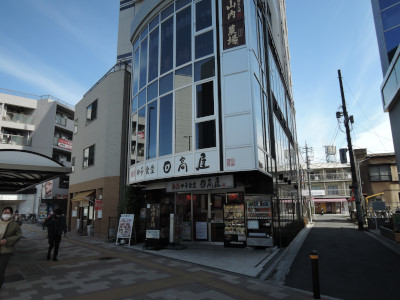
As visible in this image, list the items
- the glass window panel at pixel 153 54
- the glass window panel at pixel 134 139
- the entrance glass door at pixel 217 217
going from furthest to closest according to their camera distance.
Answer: the glass window panel at pixel 134 139, the glass window panel at pixel 153 54, the entrance glass door at pixel 217 217

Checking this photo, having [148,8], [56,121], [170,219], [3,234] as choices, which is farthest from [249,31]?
[56,121]

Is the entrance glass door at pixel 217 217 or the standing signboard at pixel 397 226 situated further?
the entrance glass door at pixel 217 217

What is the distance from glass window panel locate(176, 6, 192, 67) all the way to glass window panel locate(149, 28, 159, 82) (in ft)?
5.67

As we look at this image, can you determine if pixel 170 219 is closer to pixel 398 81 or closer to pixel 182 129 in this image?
pixel 182 129

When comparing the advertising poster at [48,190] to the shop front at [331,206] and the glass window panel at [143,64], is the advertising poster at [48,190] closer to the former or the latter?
the glass window panel at [143,64]

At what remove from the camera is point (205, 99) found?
11828 millimetres

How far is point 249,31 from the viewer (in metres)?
11.6

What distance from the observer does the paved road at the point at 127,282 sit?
595 cm

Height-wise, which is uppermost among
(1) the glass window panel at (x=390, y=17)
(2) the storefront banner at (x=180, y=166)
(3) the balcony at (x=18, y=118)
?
(3) the balcony at (x=18, y=118)

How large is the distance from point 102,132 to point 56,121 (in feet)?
77.5

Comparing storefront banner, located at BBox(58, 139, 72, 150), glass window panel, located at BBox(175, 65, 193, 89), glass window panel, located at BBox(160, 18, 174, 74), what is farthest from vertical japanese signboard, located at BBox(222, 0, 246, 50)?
storefront banner, located at BBox(58, 139, 72, 150)

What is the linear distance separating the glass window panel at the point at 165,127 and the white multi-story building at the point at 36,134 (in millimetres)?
27895

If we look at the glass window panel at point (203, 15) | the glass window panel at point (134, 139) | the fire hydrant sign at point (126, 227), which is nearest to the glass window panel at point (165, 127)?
the glass window panel at point (134, 139)

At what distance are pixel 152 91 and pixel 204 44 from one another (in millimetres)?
3753
